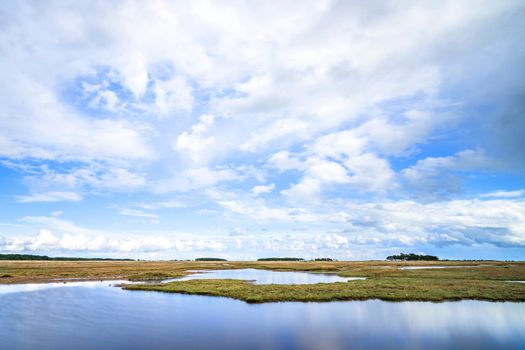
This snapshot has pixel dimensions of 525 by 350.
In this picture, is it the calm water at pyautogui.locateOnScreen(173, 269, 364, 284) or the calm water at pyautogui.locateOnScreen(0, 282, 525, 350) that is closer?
the calm water at pyautogui.locateOnScreen(0, 282, 525, 350)

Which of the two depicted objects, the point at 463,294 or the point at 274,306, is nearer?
the point at 274,306

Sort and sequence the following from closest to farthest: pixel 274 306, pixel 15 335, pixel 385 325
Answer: pixel 15 335 → pixel 385 325 → pixel 274 306

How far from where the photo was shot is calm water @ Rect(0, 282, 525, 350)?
23000 millimetres

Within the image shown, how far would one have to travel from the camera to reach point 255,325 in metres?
27.9

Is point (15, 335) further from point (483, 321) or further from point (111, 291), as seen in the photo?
point (483, 321)

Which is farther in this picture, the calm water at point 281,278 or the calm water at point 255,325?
the calm water at point 281,278

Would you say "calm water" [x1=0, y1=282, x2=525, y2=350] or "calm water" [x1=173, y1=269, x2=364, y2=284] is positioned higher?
"calm water" [x1=173, y1=269, x2=364, y2=284]

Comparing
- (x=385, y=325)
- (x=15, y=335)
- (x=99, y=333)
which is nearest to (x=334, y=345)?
(x=385, y=325)

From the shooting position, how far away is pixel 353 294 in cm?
4053

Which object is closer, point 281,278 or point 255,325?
point 255,325

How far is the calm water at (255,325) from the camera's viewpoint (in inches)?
906

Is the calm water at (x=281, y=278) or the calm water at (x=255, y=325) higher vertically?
the calm water at (x=281, y=278)

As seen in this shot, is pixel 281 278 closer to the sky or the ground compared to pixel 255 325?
closer to the sky

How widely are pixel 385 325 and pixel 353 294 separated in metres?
13.5
